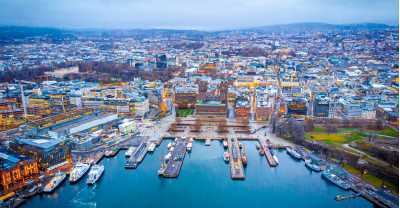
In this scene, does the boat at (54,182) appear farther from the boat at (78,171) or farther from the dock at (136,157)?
the dock at (136,157)

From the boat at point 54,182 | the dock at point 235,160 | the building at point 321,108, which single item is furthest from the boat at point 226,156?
the building at point 321,108

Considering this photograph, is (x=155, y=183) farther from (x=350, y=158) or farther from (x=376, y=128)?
(x=376, y=128)

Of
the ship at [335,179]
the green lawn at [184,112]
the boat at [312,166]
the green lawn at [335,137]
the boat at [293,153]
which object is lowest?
the ship at [335,179]

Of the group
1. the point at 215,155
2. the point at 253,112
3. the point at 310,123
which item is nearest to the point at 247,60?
the point at 253,112

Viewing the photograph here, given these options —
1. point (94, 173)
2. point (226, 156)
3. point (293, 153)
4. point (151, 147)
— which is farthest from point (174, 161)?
point (293, 153)

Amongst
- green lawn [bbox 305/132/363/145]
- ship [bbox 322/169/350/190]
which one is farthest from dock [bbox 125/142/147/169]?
Result: green lawn [bbox 305/132/363/145]

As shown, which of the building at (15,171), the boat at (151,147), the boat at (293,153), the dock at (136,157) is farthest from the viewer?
the boat at (151,147)

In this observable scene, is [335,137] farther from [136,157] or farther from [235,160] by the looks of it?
[136,157]
